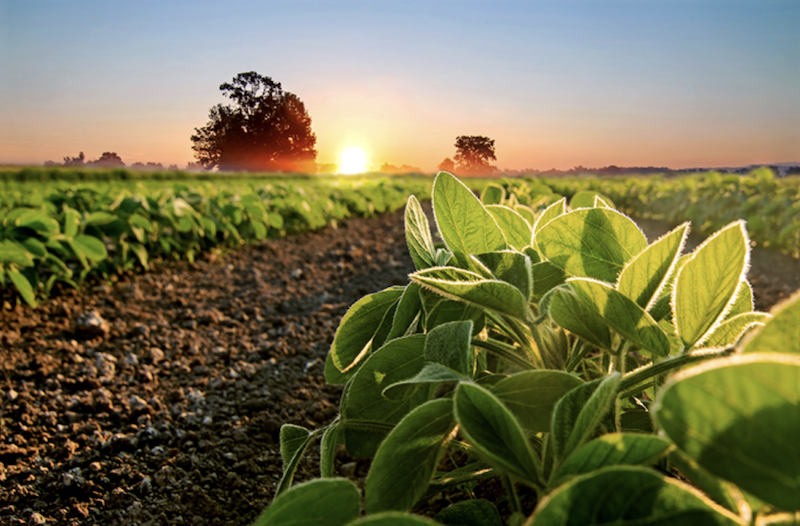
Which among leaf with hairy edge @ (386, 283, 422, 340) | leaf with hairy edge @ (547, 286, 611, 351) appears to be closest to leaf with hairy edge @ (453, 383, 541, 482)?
leaf with hairy edge @ (547, 286, 611, 351)

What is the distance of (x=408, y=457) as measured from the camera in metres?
0.50

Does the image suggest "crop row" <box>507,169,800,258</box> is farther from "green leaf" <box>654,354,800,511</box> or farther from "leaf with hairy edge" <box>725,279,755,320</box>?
"green leaf" <box>654,354,800,511</box>

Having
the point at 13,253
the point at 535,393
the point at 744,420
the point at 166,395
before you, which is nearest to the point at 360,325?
the point at 535,393

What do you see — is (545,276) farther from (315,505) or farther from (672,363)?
(315,505)

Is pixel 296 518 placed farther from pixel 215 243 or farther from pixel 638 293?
pixel 215 243

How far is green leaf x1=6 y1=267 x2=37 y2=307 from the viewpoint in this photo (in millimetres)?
2836

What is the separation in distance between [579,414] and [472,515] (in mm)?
277

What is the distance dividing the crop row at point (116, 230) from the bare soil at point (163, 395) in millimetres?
195

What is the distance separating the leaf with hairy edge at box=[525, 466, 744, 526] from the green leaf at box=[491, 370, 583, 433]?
206mm

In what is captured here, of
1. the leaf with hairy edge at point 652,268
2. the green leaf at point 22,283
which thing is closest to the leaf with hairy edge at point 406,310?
the leaf with hairy edge at point 652,268

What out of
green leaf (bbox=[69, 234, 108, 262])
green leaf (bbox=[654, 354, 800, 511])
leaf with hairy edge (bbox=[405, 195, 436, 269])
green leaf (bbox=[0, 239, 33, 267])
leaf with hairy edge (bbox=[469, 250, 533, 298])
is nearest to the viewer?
green leaf (bbox=[654, 354, 800, 511])

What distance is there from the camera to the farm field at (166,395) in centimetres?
158

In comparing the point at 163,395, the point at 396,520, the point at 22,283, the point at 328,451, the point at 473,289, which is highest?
the point at 473,289

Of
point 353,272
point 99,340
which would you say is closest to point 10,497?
point 99,340
